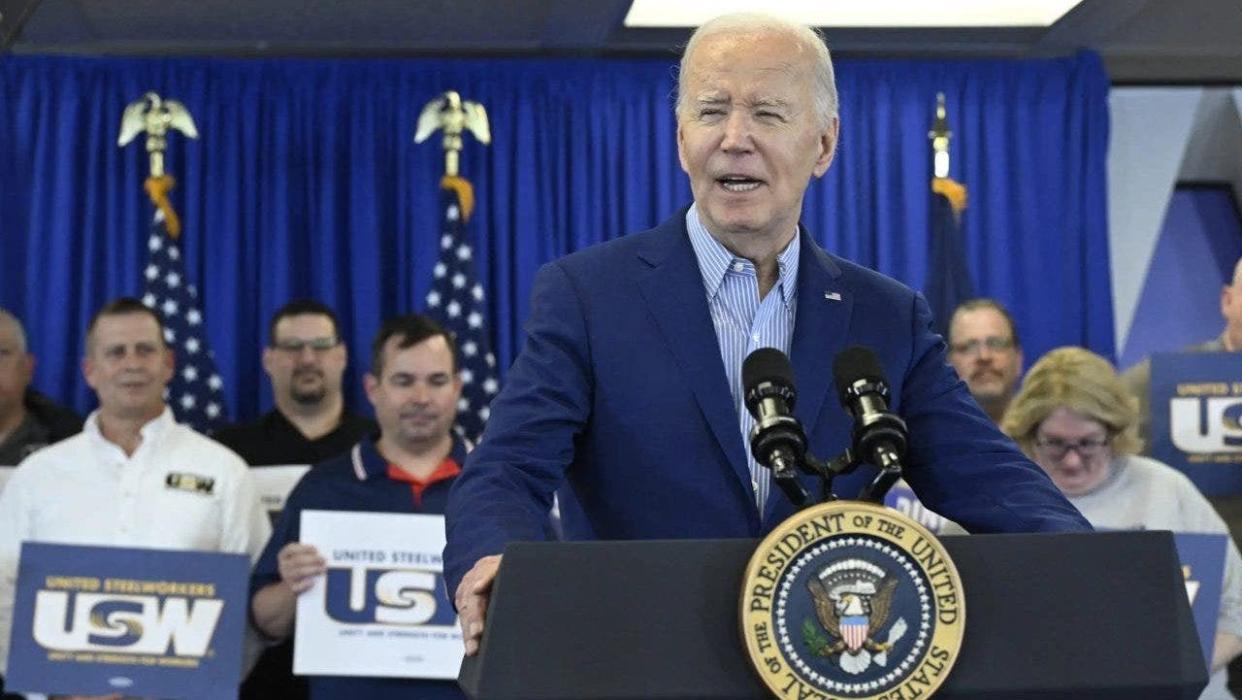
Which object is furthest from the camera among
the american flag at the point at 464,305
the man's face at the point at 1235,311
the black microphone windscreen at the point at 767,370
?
the american flag at the point at 464,305

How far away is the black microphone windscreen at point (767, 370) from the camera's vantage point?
165 cm

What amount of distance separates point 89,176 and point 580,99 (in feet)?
6.58

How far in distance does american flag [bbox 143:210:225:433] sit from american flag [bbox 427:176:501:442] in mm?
881

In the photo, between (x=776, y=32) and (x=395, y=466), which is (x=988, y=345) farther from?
(x=776, y=32)

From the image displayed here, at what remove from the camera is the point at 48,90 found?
712 centimetres

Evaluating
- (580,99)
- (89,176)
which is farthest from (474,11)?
(89,176)

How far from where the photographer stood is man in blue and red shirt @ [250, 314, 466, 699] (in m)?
4.91

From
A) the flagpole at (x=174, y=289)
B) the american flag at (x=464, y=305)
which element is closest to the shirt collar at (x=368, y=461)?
the american flag at (x=464, y=305)

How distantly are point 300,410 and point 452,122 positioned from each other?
1.48 m

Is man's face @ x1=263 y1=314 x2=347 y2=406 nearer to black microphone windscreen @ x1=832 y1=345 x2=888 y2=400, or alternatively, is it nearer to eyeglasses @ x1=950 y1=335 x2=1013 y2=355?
eyeglasses @ x1=950 y1=335 x2=1013 y2=355

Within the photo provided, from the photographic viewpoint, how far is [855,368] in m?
1.67

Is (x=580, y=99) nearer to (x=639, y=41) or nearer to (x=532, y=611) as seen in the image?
(x=639, y=41)

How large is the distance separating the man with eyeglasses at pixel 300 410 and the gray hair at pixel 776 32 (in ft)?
12.6

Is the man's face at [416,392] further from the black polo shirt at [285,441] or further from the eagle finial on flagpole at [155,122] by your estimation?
the eagle finial on flagpole at [155,122]
